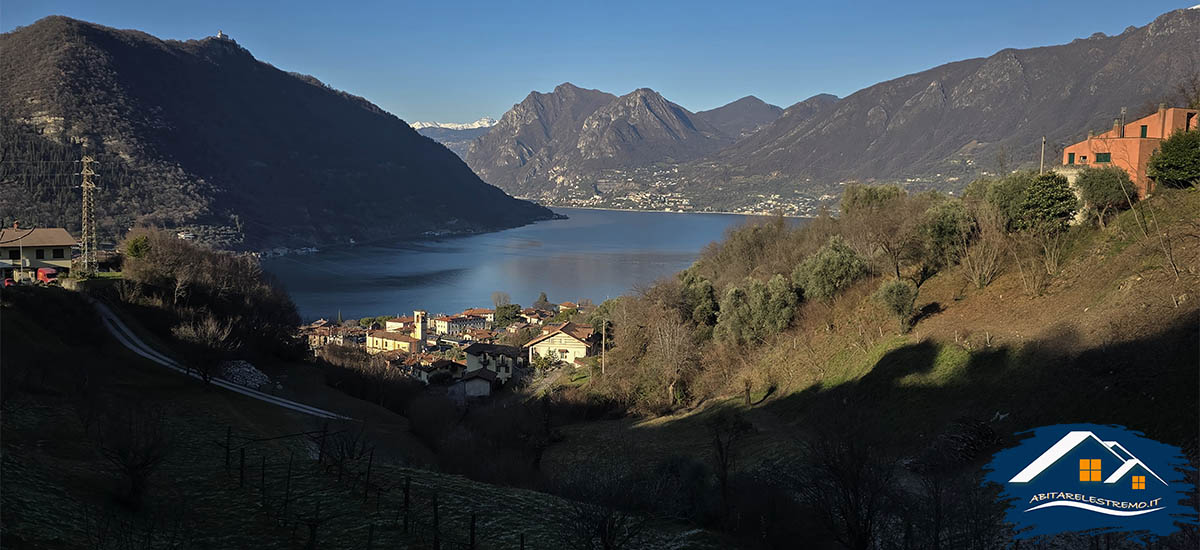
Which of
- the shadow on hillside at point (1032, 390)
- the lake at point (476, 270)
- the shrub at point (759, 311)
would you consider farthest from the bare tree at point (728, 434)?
the lake at point (476, 270)

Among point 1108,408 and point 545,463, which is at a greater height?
point 1108,408

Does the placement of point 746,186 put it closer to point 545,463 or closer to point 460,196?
point 460,196

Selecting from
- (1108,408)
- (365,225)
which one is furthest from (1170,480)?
(365,225)

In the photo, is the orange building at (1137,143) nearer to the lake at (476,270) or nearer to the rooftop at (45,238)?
the rooftop at (45,238)

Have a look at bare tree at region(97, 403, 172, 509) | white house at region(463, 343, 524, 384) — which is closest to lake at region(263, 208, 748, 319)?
white house at region(463, 343, 524, 384)

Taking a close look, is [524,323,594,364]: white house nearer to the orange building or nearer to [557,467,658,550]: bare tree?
the orange building

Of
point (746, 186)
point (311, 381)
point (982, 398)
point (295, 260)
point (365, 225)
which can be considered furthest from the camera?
point (746, 186)

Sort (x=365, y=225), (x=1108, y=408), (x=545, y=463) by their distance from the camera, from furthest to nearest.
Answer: (x=365, y=225)
(x=545, y=463)
(x=1108, y=408)
